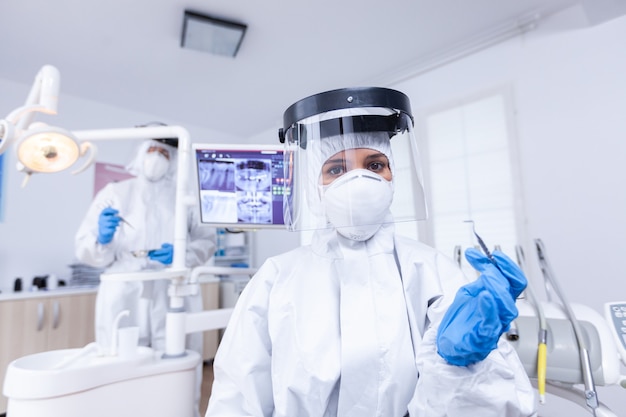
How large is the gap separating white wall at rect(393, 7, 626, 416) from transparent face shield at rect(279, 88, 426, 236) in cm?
154

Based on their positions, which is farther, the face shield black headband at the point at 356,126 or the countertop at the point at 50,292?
the countertop at the point at 50,292

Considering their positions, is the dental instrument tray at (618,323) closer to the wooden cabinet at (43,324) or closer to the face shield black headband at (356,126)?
the face shield black headband at (356,126)

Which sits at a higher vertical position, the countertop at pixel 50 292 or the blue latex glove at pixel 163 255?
the blue latex glove at pixel 163 255

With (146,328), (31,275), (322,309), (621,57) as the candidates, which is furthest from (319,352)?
(31,275)

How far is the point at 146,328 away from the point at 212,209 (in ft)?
2.40

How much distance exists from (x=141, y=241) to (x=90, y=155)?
532 mm

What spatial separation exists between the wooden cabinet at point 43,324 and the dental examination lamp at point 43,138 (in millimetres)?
1570

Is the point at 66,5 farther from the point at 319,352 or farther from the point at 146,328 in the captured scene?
the point at 319,352

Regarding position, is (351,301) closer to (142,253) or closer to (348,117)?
(348,117)

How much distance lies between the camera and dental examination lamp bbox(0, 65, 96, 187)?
103 centimetres

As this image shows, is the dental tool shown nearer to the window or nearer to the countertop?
the window

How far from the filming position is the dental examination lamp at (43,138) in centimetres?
103

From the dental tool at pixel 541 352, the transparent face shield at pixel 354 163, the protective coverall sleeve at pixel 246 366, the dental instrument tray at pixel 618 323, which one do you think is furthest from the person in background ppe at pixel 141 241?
the dental instrument tray at pixel 618 323

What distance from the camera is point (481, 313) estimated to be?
545 mm
